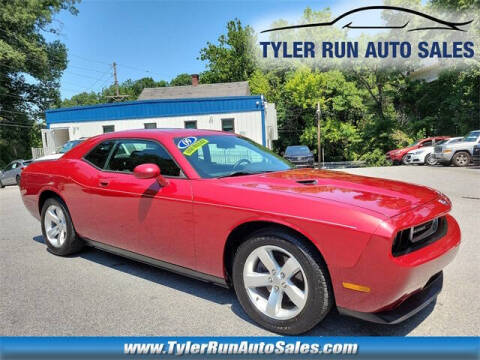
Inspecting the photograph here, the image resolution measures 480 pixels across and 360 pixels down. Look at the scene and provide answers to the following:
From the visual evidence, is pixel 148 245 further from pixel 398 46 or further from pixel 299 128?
pixel 299 128

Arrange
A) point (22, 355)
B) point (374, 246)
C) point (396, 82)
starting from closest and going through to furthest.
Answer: point (374, 246), point (22, 355), point (396, 82)

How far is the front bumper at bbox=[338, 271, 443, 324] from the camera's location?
7.42ft

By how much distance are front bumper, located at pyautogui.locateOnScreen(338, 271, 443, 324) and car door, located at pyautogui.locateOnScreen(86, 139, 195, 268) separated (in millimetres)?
1422

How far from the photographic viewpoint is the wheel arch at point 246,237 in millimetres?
2465

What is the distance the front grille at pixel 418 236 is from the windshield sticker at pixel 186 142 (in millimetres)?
2030

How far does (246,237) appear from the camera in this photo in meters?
2.77

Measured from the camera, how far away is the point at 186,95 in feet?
116

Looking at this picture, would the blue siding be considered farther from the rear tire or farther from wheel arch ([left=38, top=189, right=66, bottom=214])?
wheel arch ([left=38, top=189, right=66, bottom=214])

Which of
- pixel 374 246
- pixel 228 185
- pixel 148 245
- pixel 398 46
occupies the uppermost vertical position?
pixel 398 46

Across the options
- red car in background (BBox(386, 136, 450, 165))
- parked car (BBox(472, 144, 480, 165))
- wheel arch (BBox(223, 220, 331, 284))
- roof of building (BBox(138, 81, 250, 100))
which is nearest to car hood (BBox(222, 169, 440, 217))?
wheel arch (BBox(223, 220, 331, 284))

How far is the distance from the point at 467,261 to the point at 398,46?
32547 millimetres

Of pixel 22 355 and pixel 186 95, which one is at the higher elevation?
pixel 186 95

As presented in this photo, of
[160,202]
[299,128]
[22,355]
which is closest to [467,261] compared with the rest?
[160,202]

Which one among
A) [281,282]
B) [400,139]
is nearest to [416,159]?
[400,139]
